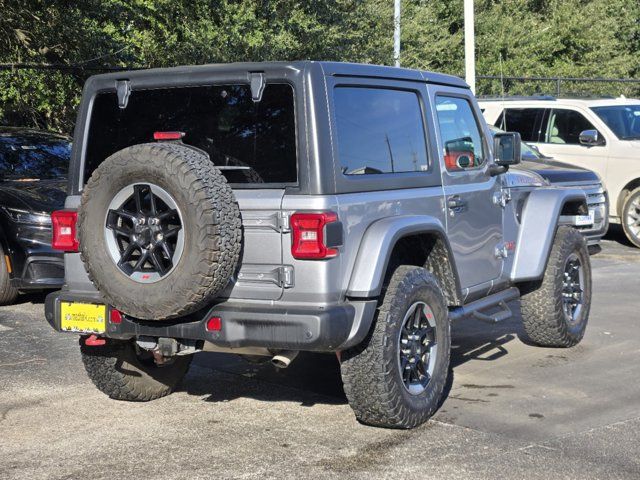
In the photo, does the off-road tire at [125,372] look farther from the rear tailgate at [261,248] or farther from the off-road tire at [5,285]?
the off-road tire at [5,285]

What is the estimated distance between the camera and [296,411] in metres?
5.90

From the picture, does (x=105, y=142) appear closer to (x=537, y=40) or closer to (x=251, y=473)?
(x=251, y=473)

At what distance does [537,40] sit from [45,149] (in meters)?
21.9

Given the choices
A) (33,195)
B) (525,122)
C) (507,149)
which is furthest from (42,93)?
(507,149)

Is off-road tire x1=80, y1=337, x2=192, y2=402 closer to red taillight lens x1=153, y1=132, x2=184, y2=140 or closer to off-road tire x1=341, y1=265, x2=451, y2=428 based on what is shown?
red taillight lens x1=153, y1=132, x2=184, y2=140

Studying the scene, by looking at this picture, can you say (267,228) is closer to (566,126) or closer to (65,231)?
(65,231)

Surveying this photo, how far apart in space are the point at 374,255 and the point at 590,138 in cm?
894

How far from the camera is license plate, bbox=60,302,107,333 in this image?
535 centimetres

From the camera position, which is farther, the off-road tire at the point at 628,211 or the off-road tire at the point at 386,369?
the off-road tire at the point at 628,211

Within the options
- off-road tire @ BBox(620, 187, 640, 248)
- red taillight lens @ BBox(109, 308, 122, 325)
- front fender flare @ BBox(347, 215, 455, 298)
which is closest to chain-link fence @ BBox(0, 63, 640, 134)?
off-road tire @ BBox(620, 187, 640, 248)

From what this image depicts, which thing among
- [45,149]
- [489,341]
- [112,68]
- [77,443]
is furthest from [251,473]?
[112,68]

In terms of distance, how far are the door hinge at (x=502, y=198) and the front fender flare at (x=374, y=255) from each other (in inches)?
62.4

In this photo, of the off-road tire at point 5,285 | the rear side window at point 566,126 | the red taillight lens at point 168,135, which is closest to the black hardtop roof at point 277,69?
the red taillight lens at point 168,135

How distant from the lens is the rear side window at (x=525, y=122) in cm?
1427
